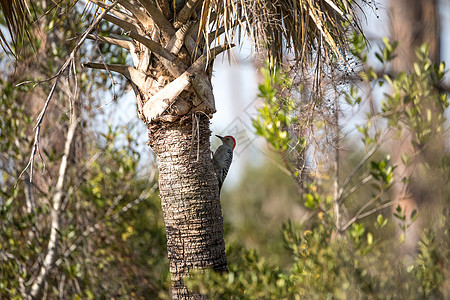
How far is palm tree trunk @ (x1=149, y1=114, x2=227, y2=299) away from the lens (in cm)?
372

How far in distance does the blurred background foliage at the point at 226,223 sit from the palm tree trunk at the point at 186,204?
290 mm

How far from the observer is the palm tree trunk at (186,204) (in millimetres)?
3721

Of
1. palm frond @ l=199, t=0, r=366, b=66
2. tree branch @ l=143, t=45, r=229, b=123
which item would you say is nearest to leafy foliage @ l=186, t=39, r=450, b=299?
palm frond @ l=199, t=0, r=366, b=66

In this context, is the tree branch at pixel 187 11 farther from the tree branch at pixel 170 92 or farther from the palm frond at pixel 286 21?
the tree branch at pixel 170 92

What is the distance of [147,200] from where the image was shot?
7637 millimetres

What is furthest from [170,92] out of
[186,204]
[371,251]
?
[371,251]

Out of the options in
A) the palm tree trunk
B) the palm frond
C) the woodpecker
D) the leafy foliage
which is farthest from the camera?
the woodpecker

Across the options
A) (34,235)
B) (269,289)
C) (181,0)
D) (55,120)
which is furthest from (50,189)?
(269,289)

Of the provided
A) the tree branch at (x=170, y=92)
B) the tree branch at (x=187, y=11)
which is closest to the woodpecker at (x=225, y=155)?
the tree branch at (x=170, y=92)

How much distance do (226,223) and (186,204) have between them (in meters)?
4.33

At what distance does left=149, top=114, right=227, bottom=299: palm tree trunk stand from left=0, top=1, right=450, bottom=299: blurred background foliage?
0.95ft

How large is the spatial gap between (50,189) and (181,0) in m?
3.92

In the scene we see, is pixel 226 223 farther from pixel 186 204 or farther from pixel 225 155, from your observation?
pixel 186 204

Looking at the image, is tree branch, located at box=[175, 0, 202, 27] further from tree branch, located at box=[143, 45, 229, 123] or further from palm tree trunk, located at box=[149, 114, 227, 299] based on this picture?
palm tree trunk, located at box=[149, 114, 227, 299]
